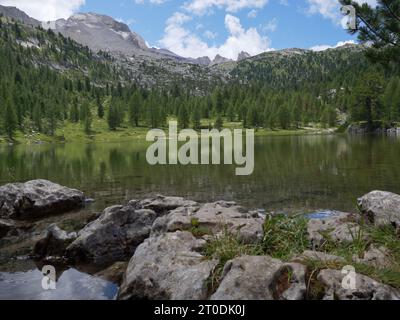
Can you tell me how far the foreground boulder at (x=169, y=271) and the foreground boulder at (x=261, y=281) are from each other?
76 cm

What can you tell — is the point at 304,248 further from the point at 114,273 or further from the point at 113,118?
the point at 113,118

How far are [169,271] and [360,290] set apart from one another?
4.94 metres

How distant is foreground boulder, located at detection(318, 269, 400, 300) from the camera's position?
25.8ft

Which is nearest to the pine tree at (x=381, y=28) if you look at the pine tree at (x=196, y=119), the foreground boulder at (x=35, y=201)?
the foreground boulder at (x=35, y=201)

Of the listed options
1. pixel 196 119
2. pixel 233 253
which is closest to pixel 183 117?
pixel 196 119

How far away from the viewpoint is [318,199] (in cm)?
2628

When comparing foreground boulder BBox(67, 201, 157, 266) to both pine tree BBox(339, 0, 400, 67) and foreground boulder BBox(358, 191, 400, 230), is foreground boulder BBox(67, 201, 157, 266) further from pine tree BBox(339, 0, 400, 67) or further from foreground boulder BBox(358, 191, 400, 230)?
pine tree BBox(339, 0, 400, 67)

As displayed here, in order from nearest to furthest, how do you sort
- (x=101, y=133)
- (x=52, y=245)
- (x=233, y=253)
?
1. (x=233, y=253)
2. (x=52, y=245)
3. (x=101, y=133)

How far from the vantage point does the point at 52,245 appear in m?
16.8

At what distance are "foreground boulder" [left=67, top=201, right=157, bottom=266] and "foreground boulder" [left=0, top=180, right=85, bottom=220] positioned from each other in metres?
9.11

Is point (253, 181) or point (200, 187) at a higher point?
point (253, 181)

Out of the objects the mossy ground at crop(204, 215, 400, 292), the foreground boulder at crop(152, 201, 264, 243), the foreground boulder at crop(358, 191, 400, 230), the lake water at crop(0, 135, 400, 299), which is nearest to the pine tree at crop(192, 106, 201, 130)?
the lake water at crop(0, 135, 400, 299)

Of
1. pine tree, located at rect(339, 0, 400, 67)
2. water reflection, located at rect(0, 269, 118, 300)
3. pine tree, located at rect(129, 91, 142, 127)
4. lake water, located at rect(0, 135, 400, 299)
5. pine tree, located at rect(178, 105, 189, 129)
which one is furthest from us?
pine tree, located at rect(129, 91, 142, 127)
